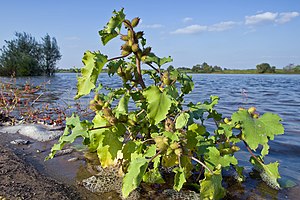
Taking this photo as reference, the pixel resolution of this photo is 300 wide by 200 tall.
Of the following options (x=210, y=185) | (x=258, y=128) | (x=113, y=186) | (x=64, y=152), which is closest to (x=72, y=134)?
(x=113, y=186)

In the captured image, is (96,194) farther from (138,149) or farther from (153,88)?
(153,88)

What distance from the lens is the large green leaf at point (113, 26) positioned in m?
1.81

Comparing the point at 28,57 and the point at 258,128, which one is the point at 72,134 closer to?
the point at 258,128

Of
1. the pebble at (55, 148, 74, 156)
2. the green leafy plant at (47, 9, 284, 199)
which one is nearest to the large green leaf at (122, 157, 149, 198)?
the green leafy plant at (47, 9, 284, 199)

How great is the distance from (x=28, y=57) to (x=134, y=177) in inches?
1611

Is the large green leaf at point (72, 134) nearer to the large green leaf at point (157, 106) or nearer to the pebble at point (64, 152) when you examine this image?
the large green leaf at point (157, 106)

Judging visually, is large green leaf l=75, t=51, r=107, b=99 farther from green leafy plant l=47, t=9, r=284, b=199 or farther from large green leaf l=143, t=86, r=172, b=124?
large green leaf l=143, t=86, r=172, b=124

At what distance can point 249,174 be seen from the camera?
2.84 metres

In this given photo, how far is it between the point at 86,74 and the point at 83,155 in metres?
1.69

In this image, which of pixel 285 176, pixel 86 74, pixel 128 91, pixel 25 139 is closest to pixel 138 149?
pixel 128 91

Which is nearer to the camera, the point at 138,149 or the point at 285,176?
the point at 138,149

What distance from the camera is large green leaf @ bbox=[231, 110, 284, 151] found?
1812mm

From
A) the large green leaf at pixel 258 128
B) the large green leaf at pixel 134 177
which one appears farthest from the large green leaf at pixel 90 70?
the large green leaf at pixel 258 128

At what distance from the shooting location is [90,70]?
68.6 inches
